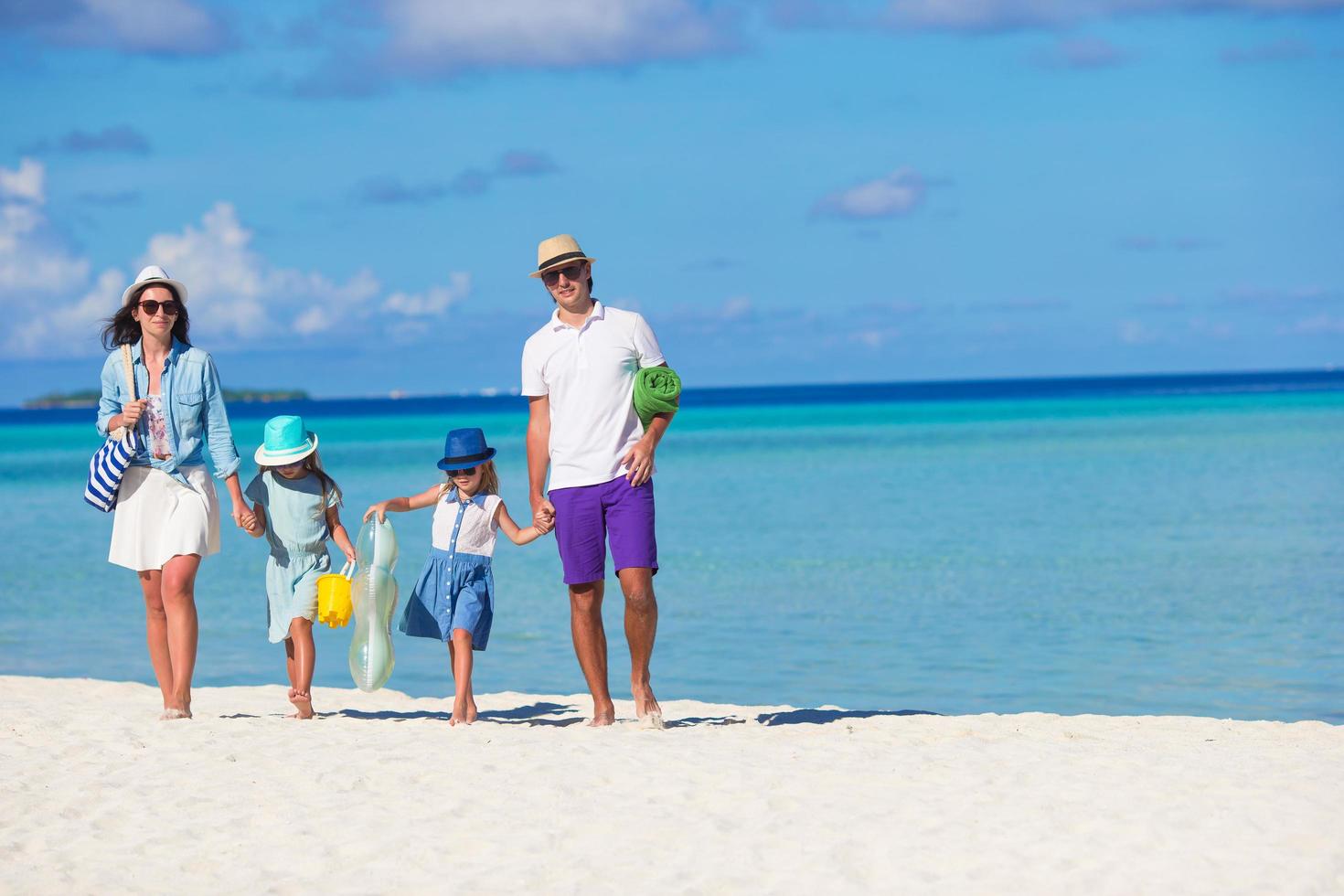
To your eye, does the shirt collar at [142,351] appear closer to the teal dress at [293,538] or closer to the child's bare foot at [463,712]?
the teal dress at [293,538]

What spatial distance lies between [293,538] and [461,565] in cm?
76

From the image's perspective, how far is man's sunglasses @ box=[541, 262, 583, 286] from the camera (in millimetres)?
6152

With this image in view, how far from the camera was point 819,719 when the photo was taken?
7.10 metres

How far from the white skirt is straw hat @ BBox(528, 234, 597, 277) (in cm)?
177

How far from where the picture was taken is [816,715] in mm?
7266

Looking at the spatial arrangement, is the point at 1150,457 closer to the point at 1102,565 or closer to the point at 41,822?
the point at 1102,565

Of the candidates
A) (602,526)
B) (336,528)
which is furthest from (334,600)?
(602,526)

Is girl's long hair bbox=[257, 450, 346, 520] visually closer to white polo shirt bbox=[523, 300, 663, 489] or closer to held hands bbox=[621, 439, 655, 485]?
white polo shirt bbox=[523, 300, 663, 489]

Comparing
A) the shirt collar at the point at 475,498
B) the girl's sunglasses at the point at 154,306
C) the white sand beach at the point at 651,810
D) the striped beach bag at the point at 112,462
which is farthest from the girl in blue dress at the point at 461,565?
the girl's sunglasses at the point at 154,306

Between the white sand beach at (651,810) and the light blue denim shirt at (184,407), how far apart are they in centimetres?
113

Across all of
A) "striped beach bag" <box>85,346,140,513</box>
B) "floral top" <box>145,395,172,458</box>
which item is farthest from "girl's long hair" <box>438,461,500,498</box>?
"striped beach bag" <box>85,346,140,513</box>

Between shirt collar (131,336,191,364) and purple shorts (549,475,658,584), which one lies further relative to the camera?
shirt collar (131,336,191,364)

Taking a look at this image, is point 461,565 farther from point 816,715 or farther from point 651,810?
point 651,810

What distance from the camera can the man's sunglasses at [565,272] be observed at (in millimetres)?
6152
